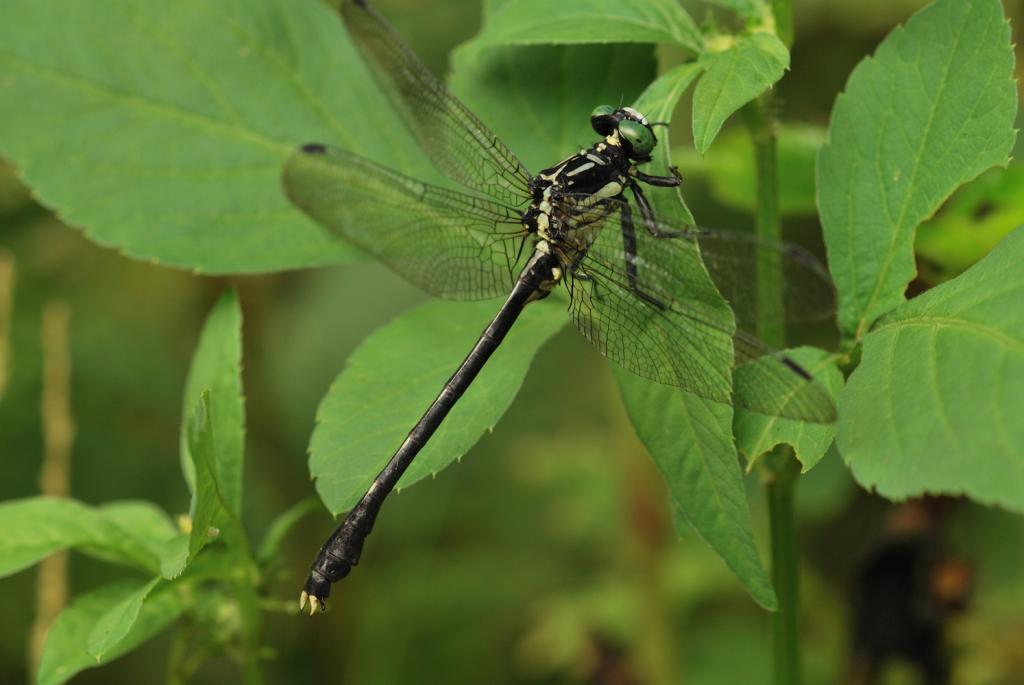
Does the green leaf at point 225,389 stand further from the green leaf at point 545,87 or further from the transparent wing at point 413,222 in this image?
the green leaf at point 545,87

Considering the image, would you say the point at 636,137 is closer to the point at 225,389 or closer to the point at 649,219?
Result: the point at 649,219

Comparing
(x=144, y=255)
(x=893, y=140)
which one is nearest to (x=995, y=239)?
(x=893, y=140)

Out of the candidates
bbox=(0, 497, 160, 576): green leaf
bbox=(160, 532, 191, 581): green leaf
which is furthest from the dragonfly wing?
bbox=(0, 497, 160, 576): green leaf

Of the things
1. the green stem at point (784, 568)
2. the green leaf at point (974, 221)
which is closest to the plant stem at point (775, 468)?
the green stem at point (784, 568)

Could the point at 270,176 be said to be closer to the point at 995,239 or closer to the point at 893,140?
the point at 893,140

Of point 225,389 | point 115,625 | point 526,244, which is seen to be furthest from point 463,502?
point 115,625

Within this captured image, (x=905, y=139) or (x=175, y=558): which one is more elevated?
(x=905, y=139)
